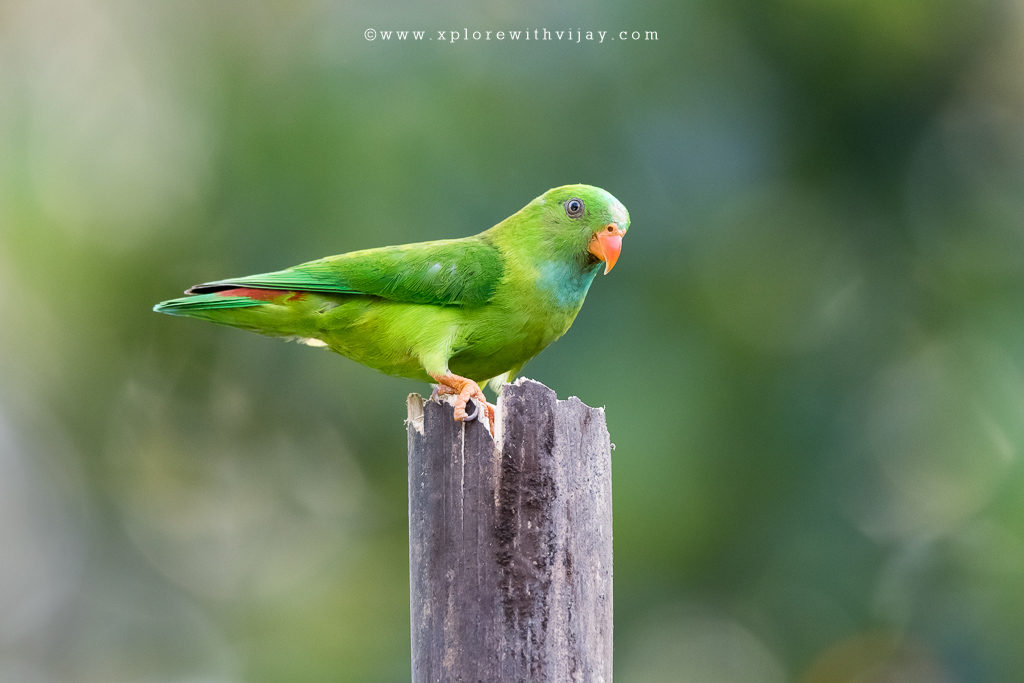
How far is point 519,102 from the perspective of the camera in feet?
29.5

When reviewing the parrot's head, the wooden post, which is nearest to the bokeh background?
the parrot's head

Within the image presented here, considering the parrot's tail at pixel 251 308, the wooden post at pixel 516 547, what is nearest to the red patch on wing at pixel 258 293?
the parrot's tail at pixel 251 308

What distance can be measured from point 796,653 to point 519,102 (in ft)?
16.0

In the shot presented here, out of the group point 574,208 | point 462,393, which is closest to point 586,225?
point 574,208

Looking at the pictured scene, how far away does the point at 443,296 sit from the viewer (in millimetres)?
5086

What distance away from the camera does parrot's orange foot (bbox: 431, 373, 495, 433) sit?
3.41 meters

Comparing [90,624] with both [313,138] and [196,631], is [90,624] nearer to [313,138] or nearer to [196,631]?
[196,631]

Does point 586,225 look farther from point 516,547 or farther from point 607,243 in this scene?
point 516,547

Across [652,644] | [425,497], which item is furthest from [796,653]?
[425,497]

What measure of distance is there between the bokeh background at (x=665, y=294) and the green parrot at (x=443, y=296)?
306 centimetres

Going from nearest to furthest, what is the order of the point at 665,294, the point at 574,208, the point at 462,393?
1. the point at 462,393
2. the point at 574,208
3. the point at 665,294

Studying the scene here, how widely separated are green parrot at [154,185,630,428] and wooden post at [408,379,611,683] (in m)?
1.71

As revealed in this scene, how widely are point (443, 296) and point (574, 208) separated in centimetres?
75

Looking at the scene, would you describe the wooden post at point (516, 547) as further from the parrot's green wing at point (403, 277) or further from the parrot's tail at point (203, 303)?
the parrot's tail at point (203, 303)
